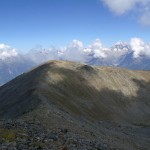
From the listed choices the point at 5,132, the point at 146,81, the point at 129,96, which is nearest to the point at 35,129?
the point at 5,132

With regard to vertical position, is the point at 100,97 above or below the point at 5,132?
above

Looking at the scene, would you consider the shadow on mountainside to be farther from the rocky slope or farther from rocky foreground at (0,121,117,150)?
rocky foreground at (0,121,117,150)

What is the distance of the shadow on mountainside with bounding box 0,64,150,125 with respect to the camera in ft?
338

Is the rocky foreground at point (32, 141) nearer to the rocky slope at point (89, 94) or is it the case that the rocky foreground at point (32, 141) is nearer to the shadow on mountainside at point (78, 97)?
the rocky slope at point (89, 94)

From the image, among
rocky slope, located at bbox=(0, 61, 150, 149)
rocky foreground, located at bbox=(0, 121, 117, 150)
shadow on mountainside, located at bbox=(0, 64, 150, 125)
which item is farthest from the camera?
shadow on mountainside, located at bbox=(0, 64, 150, 125)

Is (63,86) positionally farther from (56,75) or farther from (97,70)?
(97,70)

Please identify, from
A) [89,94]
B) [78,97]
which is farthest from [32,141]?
[89,94]

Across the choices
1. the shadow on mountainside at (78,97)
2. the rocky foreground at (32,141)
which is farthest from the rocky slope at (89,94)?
the rocky foreground at (32,141)

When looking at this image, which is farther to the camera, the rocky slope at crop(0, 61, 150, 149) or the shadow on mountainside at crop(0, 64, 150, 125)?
the shadow on mountainside at crop(0, 64, 150, 125)

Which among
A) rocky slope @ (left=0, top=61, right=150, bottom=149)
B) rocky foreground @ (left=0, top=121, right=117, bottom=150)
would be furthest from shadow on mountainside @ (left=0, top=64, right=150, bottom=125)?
rocky foreground @ (left=0, top=121, right=117, bottom=150)

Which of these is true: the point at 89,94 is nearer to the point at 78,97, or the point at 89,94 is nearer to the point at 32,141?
the point at 78,97

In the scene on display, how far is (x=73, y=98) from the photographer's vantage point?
121 meters

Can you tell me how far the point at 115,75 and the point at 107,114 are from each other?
48.5 m

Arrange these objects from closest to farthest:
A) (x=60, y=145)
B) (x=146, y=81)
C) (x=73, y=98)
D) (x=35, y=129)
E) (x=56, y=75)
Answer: (x=60, y=145) < (x=35, y=129) < (x=73, y=98) < (x=56, y=75) < (x=146, y=81)
